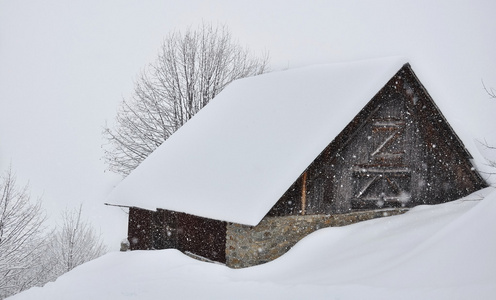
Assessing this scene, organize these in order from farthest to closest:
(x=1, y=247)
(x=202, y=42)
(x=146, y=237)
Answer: (x=202, y=42) → (x=1, y=247) → (x=146, y=237)

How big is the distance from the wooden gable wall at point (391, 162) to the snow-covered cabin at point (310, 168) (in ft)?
0.07

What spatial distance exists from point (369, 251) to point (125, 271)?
4540mm

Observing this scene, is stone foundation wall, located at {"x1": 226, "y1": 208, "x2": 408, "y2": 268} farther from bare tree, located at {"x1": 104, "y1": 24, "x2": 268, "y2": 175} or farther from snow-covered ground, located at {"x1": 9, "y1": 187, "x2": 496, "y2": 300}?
bare tree, located at {"x1": 104, "y1": 24, "x2": 268, "y2": 175}

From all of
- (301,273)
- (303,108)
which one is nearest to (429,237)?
(301,273)

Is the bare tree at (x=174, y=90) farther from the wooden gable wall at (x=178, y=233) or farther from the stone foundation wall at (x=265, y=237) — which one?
the stone foundation wall at (x=265, y=237)

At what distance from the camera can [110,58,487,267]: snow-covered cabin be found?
→ 8.94 meters

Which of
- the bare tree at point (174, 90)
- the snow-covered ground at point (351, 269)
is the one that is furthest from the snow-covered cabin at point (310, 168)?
the bare tree at point (174, 90)

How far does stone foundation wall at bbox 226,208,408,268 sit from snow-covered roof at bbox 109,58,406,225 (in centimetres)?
50

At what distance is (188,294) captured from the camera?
712cm

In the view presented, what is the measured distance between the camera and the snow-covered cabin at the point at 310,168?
29.3 ft

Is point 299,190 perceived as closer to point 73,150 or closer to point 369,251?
point 369,251

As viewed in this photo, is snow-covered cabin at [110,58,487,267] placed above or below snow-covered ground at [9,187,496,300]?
above

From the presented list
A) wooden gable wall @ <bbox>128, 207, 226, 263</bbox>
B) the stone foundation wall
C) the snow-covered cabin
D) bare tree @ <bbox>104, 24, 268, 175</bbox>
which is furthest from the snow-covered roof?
bare tree @ <bbox>104, 24, 268, 175</bbox>

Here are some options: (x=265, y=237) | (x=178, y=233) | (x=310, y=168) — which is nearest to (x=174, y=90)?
(x=178, y=233)
